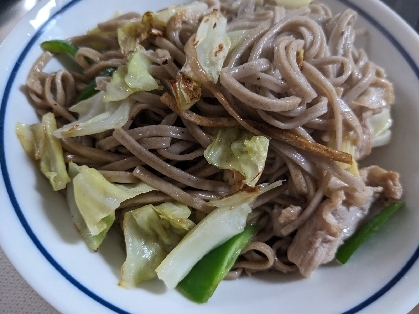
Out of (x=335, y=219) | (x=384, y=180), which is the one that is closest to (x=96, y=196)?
(x=335, y=219)

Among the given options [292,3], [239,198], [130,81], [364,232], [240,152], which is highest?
[130,81]

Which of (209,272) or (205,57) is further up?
(205,57)

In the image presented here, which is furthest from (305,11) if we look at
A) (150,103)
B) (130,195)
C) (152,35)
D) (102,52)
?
(130,195)

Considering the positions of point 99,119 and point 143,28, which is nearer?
point 99,119

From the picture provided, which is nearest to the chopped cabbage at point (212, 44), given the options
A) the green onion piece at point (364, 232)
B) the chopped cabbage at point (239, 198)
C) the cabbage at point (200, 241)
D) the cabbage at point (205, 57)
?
the cabbage at point (205, 57)

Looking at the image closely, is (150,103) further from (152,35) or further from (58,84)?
(58,84)

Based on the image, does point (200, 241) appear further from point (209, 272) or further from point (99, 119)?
point (99, 119)

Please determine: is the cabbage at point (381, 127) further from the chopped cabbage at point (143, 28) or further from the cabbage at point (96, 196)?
the cabbage at point (96, 196)

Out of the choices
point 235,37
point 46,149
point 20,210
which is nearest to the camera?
point 20,210
